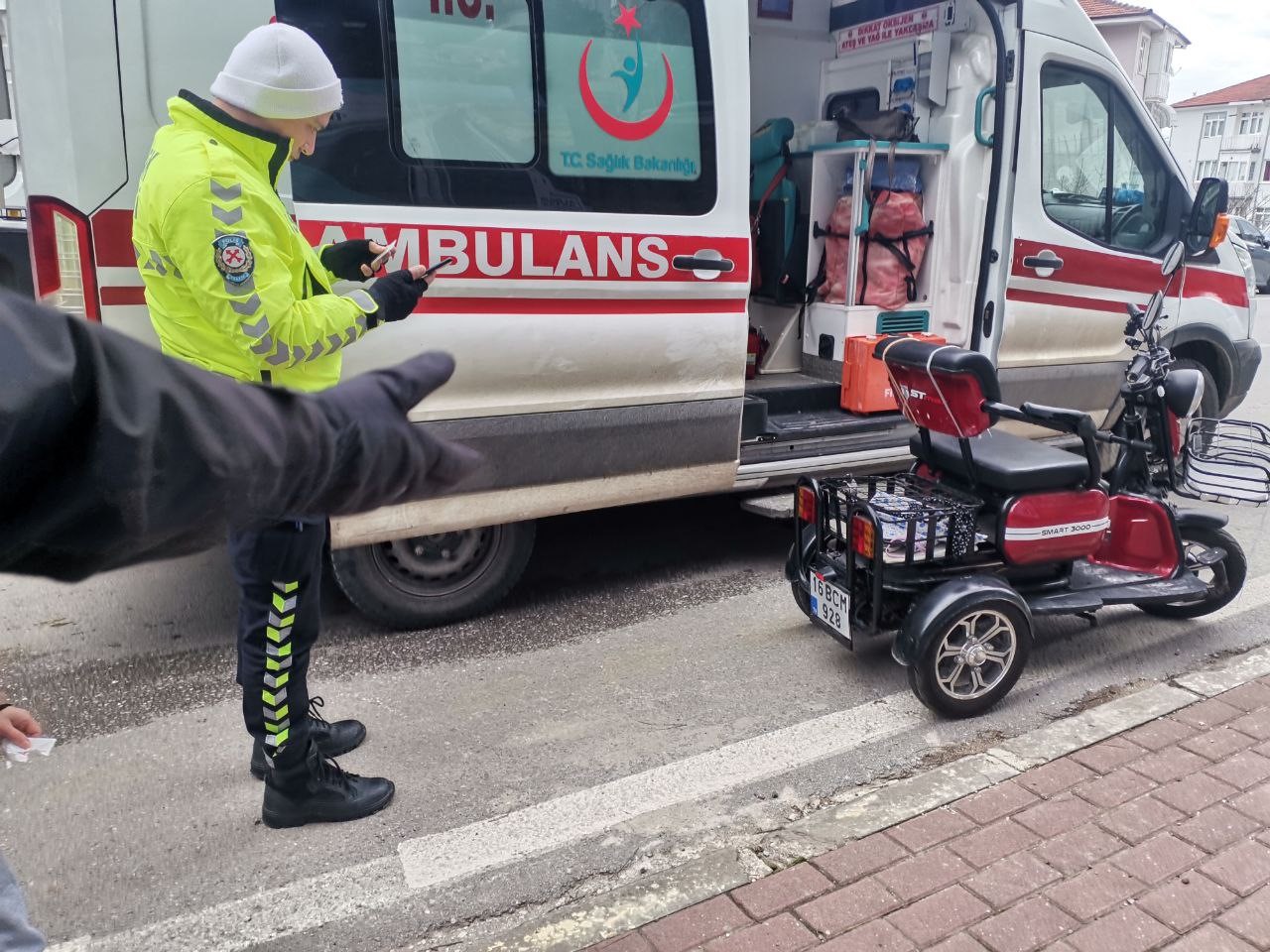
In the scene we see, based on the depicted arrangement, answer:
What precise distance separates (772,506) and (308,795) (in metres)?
2.22

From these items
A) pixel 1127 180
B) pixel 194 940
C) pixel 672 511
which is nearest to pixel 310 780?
pixel 194 940

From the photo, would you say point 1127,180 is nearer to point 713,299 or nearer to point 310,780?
point 713,299

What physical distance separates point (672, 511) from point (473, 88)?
2576 millimetres

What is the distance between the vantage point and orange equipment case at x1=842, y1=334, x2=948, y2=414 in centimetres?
499

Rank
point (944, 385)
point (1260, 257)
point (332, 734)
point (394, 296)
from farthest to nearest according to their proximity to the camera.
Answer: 1. point (1260, 257)
2. point (944, 385)
3. point (332, 734)
4. point (394, 296)

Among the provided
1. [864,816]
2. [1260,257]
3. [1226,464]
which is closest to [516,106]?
[864,816]

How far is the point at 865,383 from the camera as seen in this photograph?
4996mm

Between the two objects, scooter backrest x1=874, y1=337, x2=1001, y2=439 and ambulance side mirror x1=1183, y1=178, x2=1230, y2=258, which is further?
ambulance side mirror x1=1183, y1=178, x2=1230, y2=258

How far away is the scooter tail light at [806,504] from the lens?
3506 mm

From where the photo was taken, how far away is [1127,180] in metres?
5.07

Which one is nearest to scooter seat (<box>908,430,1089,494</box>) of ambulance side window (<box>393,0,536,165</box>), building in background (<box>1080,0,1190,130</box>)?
ambulance side window (<box>393,0,536,165</box>)

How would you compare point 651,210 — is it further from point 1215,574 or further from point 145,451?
point 145,451

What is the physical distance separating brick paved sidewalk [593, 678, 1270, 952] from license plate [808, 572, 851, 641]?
2.42ft

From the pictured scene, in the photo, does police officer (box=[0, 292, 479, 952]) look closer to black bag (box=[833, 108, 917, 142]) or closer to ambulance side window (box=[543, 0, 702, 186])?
ambulance side window (box=[543, 0, 702, 186])
